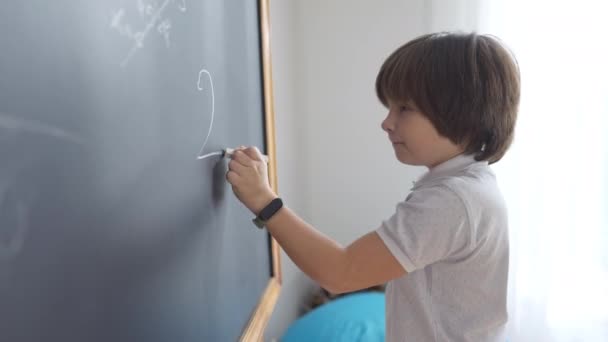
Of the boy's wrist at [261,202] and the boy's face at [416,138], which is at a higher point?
the boy's face at [416,138]

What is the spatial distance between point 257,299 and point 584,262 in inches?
53.9

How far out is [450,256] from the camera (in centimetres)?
67

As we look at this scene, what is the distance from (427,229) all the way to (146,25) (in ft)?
1.33

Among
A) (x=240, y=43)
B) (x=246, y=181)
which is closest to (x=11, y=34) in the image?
(x=246, y=181)

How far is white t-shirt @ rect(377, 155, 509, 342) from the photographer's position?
0.61 m

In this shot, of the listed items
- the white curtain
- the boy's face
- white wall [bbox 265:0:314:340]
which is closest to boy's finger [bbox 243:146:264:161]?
the boy's face

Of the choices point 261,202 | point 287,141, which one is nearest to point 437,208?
point 261,202

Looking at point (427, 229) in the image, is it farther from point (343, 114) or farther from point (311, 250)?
point (343, 114)

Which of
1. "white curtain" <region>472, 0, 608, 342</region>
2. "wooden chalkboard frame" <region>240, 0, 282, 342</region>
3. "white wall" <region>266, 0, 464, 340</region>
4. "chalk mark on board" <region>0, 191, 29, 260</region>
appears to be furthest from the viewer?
"white wall" <region>266, 0, 464, 340</region>

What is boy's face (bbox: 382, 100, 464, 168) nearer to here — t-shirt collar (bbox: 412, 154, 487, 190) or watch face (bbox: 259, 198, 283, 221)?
t-shirt collar (bbox: 412, 154, 487, 190)

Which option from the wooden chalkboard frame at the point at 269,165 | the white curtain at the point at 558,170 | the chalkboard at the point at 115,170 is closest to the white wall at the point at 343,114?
the white curtain at the point at 558,170

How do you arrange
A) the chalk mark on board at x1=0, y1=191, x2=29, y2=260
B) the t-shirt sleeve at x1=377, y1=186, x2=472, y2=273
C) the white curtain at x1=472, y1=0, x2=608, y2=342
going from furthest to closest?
1. the white curtain at x1=472, y1=0, x2=608, y2=342
2. the t-shirt sleeve at x1=377, y1=186, x2=472, y2=273
3. the chalk mark on board at x1=0, y1=191, x2=29, y2=260

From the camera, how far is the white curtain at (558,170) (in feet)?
5.24

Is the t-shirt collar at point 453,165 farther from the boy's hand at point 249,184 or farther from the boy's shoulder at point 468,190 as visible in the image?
the boy's hand at point 249,184
